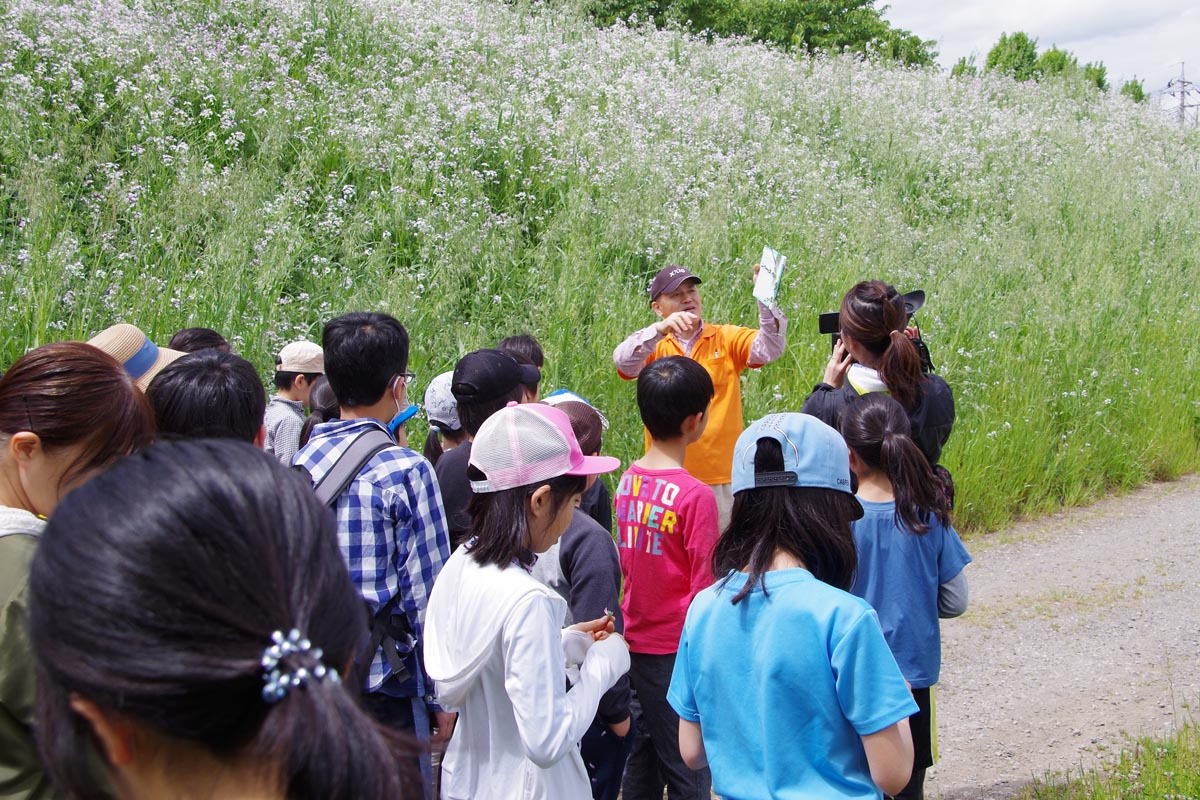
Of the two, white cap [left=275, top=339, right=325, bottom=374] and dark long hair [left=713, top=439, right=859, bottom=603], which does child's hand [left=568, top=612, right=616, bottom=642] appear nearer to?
dark long hair [left=713, top=439, right=859, bottom=603]

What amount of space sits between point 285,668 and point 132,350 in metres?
2.99

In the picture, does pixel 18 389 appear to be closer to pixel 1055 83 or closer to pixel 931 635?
pixel 931 635

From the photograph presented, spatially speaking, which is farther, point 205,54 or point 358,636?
point 205,54

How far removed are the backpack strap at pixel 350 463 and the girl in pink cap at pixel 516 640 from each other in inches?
18.6

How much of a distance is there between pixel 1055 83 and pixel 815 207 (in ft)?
37.0

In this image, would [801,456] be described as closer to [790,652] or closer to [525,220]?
[790,652]

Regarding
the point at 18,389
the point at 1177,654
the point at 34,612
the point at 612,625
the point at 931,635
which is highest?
the point at 34,612

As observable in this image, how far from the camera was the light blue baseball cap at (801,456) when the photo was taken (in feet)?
7.18

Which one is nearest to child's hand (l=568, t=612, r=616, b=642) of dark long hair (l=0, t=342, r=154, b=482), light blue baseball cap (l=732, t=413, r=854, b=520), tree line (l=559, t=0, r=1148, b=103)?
light blue baseball cap (l=732, t=413, r=854, b=520)

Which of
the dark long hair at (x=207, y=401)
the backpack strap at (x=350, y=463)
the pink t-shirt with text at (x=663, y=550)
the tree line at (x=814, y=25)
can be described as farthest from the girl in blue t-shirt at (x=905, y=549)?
the tree line at (x=814, y=25)

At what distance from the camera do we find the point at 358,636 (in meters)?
1.14

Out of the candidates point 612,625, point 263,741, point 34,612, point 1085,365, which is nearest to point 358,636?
point 263,741

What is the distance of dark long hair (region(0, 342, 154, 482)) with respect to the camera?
2.04 m

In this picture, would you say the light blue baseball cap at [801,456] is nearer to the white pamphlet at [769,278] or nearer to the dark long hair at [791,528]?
the dark long hair at [791,528]
